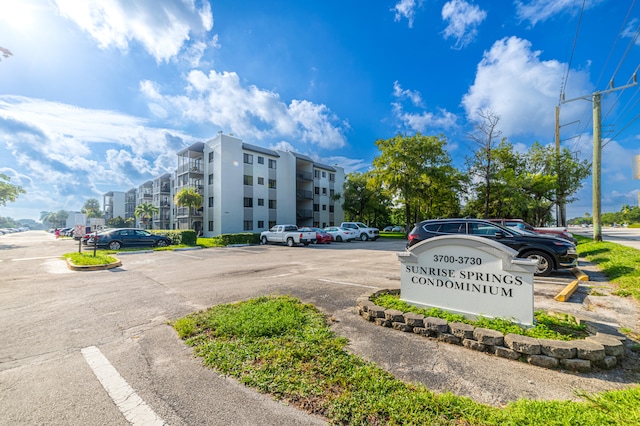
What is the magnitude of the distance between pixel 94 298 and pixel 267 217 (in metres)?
28.8

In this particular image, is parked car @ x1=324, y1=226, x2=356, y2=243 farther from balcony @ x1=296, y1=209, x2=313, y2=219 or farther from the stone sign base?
the stone sign base

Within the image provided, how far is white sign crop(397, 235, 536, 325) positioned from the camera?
392 centimetres

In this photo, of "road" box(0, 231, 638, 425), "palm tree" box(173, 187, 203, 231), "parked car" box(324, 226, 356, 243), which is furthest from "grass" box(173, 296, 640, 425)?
"palm tree" box(173, 187, 203, 231)

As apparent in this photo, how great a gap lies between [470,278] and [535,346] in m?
1.29

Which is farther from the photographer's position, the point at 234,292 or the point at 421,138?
the point at 421,138

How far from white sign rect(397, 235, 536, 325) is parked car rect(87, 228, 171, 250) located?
866 inches

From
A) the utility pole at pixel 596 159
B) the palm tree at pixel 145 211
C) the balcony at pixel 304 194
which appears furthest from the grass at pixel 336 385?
the palm tree at pixel 145 211

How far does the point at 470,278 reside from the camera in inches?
171

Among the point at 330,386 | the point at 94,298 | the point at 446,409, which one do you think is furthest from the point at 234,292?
the point at 446,409

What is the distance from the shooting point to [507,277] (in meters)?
4.04

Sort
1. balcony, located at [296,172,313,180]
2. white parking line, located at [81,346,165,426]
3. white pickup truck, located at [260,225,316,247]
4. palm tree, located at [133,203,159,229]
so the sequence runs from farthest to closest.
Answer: palm tree, located at [133,203,159,229] → balcony, located at [296,172,313,180] → white pickup truck, located at [260,225,316,247] → white parking line, located at [81,346,165,426]

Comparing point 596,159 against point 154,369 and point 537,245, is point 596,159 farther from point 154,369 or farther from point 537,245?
point 154,369

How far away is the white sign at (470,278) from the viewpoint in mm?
3924

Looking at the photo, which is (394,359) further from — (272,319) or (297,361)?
(272,319)
